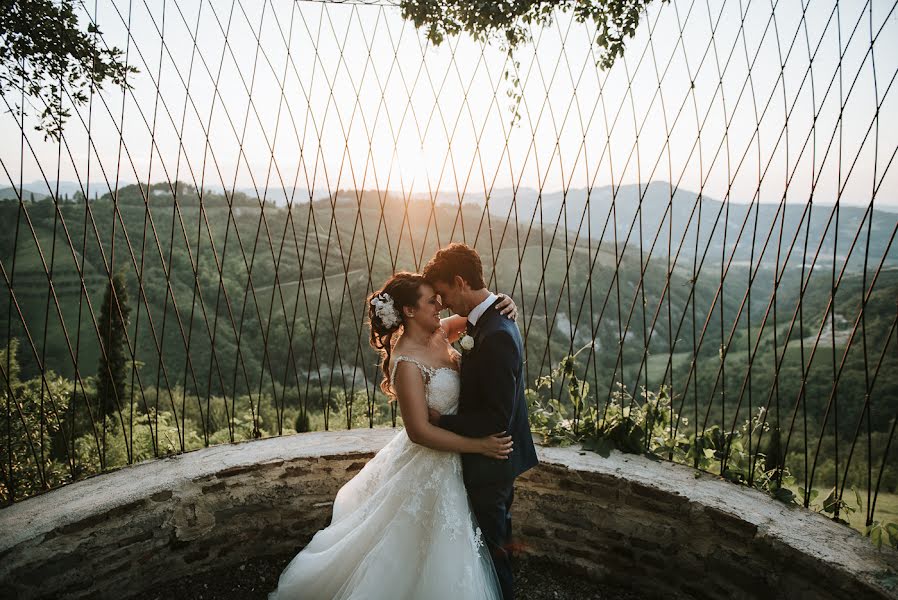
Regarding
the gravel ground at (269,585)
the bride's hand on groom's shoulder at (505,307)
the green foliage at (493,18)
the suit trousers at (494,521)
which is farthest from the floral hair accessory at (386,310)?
the green foliage at (493,18)

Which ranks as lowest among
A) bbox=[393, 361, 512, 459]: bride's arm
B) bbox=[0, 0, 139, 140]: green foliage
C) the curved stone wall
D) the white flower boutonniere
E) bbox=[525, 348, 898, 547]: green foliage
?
the curved stone wall

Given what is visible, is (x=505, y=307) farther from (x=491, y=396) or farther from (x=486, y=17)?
(x=486, y=17)

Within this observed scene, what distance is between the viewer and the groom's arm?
7.28 ft

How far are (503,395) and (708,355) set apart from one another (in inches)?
1488

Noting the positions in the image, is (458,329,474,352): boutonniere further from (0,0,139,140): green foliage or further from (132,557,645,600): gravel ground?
(0,0,139,140): green foliage

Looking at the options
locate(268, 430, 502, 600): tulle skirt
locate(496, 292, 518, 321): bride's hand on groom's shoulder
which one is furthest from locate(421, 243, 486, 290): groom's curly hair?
locate(268, 430, 502, 600): tulle skirt

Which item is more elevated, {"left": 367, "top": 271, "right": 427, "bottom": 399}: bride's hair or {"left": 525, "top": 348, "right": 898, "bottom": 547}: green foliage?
{"left": 367, "top": 271, "right": 427, "bottom": 399}: bride's hair

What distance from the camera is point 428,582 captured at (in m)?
2.28

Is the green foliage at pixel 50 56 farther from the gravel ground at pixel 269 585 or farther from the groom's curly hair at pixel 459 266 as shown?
Answer: the gravel ground at pixel 269 585

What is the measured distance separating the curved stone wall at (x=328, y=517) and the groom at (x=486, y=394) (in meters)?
0.69

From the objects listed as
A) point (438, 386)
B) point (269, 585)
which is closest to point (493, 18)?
point (438, 386)

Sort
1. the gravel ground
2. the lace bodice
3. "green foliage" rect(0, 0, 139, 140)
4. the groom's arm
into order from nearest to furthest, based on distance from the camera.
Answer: the groom's arm → the lace bodice → the gravel ground → "green foliage" rect(0, 0, 139, 140)

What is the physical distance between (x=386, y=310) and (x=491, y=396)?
0.57 metres

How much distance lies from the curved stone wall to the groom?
695 mm
